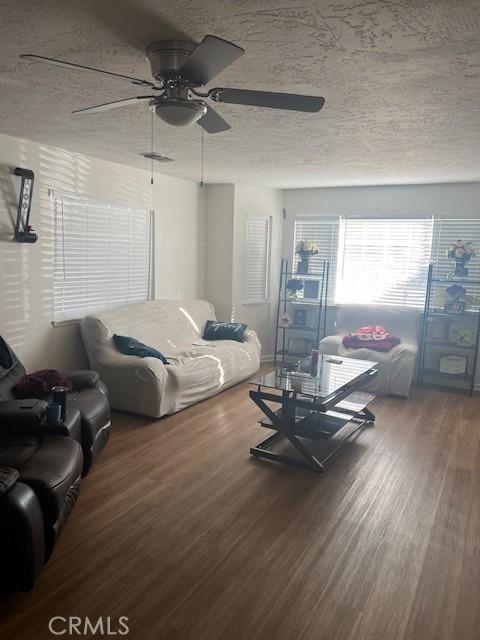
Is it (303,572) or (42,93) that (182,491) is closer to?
(303,572)

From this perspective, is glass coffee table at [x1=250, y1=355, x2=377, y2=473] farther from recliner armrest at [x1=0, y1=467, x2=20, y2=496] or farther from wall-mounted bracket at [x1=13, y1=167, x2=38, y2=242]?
wall-mounted bracket at [x1=13, y1=167, x2=38, y2=242]

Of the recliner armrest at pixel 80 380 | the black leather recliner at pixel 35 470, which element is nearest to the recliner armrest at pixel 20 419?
the black leather recliner at pixel 35 470

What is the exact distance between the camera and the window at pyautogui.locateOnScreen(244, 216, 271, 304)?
20.7 ft

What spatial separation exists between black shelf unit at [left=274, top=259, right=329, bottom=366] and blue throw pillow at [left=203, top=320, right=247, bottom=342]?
84cm

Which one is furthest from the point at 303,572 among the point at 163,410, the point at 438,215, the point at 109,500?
the point at 438,215

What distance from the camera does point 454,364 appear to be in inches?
216

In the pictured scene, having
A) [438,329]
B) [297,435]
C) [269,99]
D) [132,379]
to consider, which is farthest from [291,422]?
[438,329]

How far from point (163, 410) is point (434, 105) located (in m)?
3.07

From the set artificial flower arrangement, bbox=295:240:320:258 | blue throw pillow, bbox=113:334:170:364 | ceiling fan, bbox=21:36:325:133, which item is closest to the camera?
ceiling fan, bbox=21:36:325:133

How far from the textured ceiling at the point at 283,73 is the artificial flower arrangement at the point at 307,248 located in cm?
214

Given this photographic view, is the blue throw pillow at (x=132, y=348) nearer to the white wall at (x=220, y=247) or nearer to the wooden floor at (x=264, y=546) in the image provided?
the wooden floor at (x=264, y=546)

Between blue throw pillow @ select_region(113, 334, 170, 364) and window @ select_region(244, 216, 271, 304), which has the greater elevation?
window @ select_region(244, 216, 271, 304)

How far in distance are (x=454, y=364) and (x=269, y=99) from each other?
4.49m

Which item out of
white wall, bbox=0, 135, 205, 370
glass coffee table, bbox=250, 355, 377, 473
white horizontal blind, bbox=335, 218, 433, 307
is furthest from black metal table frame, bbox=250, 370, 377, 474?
white horizontal blind, bbox=335, 218, 433, 307
